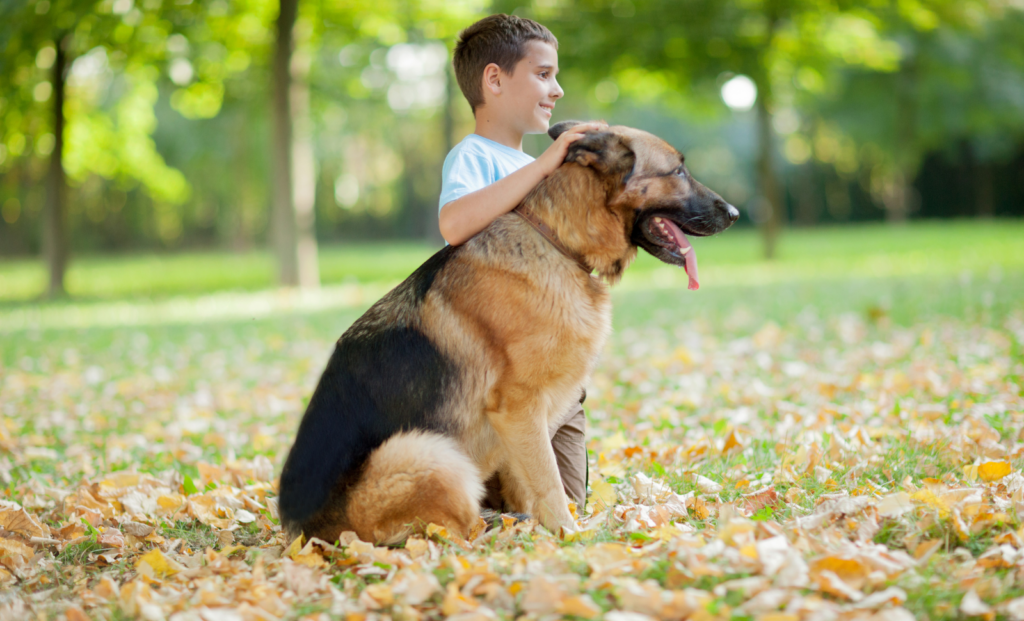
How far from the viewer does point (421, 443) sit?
2971 millimetres

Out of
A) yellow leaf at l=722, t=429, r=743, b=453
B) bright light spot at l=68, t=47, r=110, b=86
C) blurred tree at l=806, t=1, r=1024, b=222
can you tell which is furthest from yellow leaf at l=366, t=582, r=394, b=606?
blurred tree at l=806, t=1, r=1024, b=222

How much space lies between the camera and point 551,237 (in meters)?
3.21

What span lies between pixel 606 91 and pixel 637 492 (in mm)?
20300

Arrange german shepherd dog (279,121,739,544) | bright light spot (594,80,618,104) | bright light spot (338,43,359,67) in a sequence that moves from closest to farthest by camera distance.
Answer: german shepherd dog (279,121,739,544), bright light spot (338,43,359,67), bright light spot (594,80,618,104)

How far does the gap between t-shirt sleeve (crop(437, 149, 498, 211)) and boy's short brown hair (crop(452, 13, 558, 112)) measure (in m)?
0.33

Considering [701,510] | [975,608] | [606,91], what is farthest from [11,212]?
[975,608]

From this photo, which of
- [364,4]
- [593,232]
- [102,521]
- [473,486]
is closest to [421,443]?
[473,486]

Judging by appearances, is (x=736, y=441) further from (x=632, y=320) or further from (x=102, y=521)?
(x=632, y=320)

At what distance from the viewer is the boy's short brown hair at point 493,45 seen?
3.49 metres

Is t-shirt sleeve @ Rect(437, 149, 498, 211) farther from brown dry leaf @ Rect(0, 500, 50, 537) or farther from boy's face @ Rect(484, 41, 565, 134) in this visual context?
brown dry leaf @ Rect(0, 500, 50, 537)

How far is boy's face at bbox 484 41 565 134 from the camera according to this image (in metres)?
3.49

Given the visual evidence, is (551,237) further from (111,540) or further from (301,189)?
(301,189)

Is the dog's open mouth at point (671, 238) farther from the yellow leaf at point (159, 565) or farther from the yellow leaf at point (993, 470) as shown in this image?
the yellow leaf at point (159, 565)

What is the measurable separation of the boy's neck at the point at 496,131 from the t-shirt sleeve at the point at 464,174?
176mm
